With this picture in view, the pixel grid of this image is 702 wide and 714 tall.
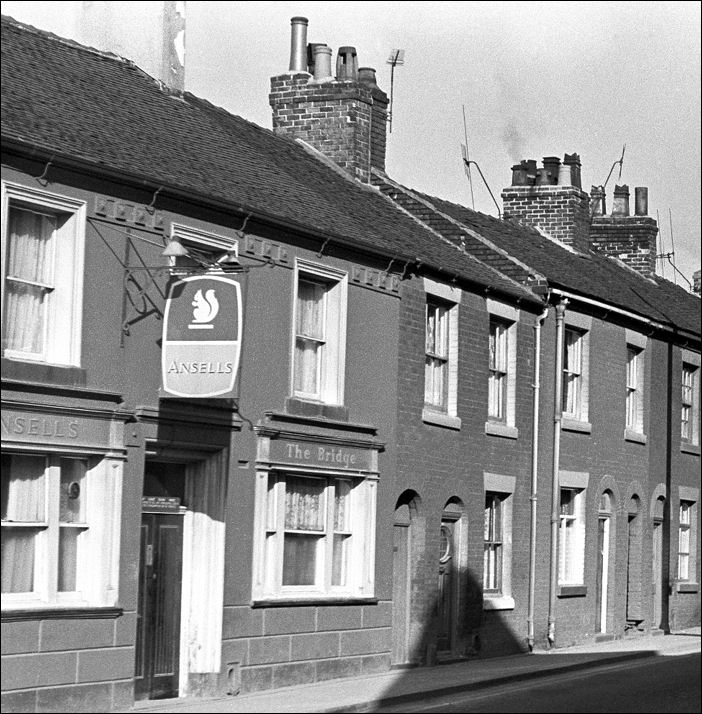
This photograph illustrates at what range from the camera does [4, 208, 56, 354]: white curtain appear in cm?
1575

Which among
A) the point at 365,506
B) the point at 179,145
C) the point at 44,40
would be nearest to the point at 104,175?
the point at 179,145

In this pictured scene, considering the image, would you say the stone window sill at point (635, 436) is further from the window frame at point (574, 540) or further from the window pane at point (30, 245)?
the window pane at point (30, 245)

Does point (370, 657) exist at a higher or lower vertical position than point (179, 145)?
lower

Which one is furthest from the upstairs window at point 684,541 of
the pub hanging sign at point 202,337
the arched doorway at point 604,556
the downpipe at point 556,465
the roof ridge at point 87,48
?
the pub hanging sign at point 202,337

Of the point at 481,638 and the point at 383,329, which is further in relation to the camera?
the point at 481,638

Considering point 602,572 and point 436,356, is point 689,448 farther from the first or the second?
point 436,356

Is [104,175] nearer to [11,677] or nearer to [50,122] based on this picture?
[50,122]

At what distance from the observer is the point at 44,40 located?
67.5 feet

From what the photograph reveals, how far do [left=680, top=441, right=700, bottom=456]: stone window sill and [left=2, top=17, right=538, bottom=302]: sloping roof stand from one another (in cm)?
870

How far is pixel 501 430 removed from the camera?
2511 centimetres

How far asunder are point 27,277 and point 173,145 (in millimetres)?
4364

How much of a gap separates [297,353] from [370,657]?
443cm

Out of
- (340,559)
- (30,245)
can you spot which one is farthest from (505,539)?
(30,245)

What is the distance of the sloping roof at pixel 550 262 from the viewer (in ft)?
88.4
